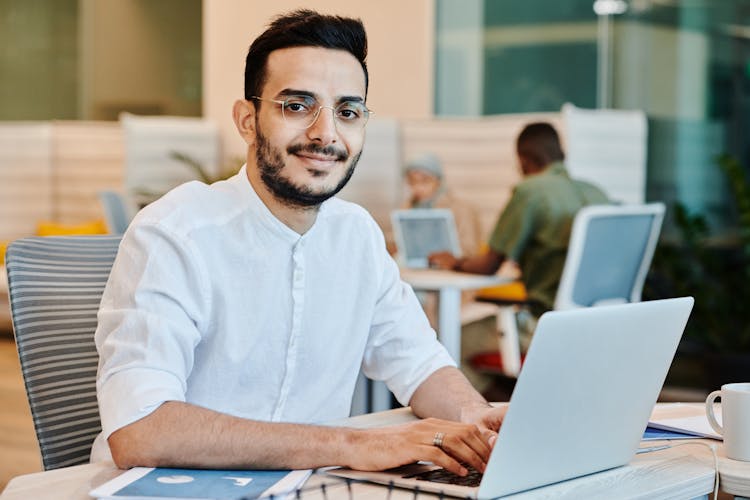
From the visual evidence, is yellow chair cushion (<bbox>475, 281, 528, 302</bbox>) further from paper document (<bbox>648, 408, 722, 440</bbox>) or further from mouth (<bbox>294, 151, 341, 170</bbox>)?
mouth (<bbox>294, 151, 341, 170</bbox>)

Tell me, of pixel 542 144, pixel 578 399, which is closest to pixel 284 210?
pixel 578 399

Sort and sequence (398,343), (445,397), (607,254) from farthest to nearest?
(607,254), (398,343), (445,397)

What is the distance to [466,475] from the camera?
1.35 m

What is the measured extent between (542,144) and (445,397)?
3207 mm

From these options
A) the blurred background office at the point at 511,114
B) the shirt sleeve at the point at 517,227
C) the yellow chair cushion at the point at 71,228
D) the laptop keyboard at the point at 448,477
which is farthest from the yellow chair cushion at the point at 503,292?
the laptop keyboard at the point at 448,477

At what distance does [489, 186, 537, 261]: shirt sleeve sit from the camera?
177 inches

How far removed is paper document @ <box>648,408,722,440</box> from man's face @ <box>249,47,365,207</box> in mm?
577

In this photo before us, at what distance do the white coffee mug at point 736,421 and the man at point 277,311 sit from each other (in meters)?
0.30

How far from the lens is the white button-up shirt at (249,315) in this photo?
58.8 inches

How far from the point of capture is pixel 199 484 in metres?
1.30

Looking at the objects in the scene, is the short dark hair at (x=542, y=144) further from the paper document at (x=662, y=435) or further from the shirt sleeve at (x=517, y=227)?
the paper document at (x=662, y=435)

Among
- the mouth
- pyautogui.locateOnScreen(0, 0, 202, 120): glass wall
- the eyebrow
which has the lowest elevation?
the mouth

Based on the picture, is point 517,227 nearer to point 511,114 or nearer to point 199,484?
point 511,114

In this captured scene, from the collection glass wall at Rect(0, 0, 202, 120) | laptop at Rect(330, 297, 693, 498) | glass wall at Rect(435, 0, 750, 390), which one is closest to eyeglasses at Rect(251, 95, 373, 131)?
laptop at Rect(330, 297, 693, 498)
